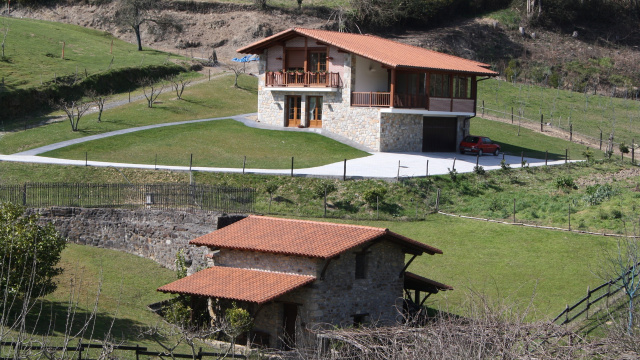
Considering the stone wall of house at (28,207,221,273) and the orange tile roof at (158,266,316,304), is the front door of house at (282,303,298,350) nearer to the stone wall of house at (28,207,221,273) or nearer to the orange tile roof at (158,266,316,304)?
the orange tile roof at (158,266,316,304)

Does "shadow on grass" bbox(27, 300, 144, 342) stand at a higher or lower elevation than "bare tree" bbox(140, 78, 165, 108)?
lower

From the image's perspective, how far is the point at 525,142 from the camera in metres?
59.0

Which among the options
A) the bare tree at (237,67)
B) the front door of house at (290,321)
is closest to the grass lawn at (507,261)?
the front door of house at (290,321)

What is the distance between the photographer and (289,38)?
5584cm

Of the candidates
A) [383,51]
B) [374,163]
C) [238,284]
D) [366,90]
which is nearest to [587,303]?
[238,284]

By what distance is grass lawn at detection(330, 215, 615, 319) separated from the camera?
29.0 meters

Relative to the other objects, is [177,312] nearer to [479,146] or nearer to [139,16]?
[479,146]

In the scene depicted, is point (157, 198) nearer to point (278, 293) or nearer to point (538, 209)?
point (278, 293)

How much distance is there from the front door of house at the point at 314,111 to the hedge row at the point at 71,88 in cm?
2087

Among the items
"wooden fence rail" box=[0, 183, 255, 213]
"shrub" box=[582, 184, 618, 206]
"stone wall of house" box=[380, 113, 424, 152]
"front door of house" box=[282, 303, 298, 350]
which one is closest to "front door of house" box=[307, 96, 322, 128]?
"stone wall of house" box=[380, 113, 424, 152]

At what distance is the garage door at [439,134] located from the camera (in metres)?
54.0

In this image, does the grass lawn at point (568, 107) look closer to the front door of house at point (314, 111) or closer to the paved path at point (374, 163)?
the paved path at point (374, 163)

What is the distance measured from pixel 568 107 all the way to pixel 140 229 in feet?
159

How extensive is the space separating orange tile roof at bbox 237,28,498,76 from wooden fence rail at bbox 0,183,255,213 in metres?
18.5
